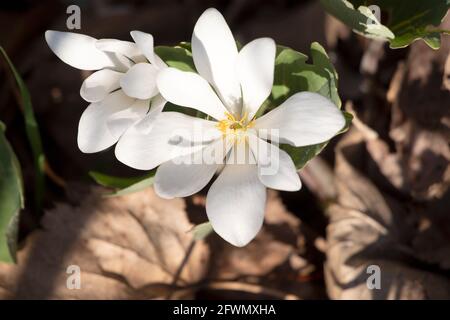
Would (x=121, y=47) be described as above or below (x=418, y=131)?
above

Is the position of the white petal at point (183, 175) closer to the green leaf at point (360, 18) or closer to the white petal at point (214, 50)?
the white petal at point (214, 50)

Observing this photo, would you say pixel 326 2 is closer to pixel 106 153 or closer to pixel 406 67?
pixel 406 67

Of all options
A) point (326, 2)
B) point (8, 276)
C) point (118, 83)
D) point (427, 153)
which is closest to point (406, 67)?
point (427, 153)

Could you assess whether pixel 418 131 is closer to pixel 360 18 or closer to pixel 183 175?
pixel 360 18

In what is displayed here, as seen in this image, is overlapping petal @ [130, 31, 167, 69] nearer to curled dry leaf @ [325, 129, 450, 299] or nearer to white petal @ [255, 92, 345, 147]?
white petal @ [255, 92, 345, 147]

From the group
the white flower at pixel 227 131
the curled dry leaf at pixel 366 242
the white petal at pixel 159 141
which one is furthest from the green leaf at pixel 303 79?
the curled dry leaf at pixel 366 242

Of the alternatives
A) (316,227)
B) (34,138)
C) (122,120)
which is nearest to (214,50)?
(122,120)

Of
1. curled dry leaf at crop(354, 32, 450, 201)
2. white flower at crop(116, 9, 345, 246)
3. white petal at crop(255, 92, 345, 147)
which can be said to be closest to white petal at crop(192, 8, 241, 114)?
white flower at crop(116, 9, 345, 246)
